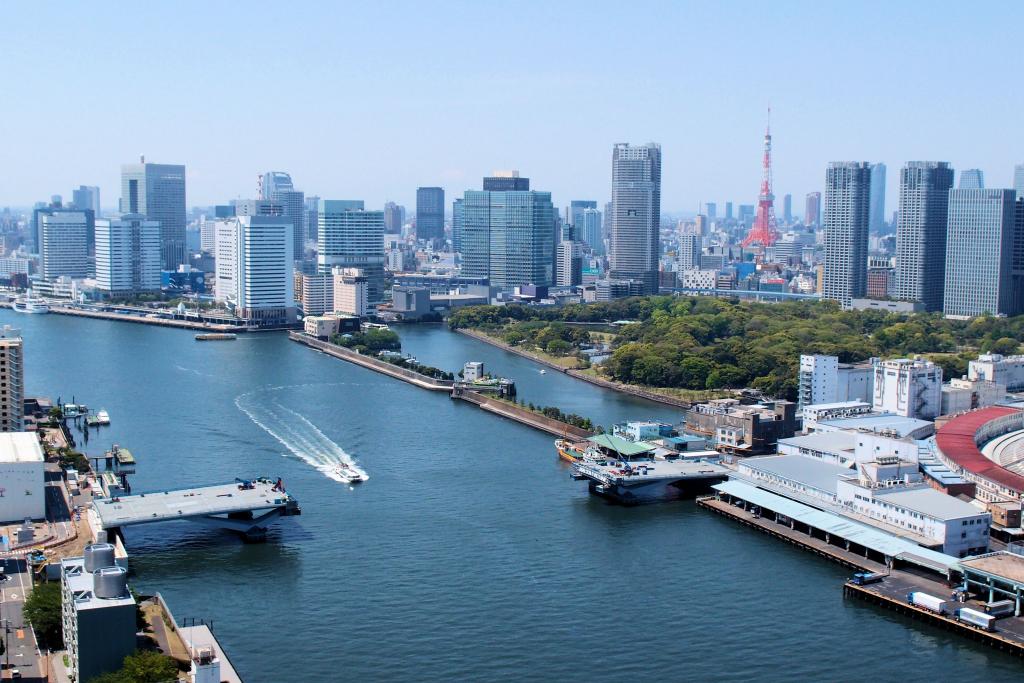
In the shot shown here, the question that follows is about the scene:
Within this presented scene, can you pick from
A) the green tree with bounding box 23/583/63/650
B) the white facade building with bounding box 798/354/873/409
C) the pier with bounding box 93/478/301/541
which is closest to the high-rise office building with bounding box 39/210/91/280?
the white facade building with bounding box 798/354/873/409

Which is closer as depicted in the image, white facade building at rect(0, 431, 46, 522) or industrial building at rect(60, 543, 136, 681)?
industrial building at rect(60, 543, 136, 681)

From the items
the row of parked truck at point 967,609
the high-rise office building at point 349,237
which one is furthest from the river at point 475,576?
the high-rise office building at point 349,237

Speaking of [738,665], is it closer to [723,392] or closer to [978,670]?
[978,670]

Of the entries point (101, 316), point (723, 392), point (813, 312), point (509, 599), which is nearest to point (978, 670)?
point (509, 599)

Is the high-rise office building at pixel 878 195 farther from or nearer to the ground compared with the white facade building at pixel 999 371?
farther from the ground

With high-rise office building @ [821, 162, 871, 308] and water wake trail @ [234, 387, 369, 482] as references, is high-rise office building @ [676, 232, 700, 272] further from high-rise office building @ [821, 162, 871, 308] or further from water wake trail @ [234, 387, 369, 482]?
water wake trail @ [234, 387, 369, 482]

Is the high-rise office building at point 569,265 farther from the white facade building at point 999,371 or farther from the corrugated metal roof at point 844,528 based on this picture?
the corrugated metal roof at point 844,528

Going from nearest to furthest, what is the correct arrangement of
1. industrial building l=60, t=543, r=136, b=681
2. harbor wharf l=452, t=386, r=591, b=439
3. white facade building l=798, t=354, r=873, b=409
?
industrial building l=60, t=543, r=136, b=681
harbor wharf l=452, t=386, r=591, b=439
white facade building l=798, t=354, r=873, b=409
